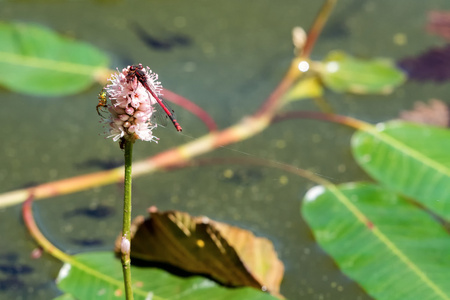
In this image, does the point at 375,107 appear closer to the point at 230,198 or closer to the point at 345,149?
the point at 345,149

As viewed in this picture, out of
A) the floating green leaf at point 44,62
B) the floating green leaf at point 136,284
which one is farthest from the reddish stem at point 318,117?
the floating green leaf at point 136,284

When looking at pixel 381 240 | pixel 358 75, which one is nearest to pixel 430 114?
pixel 358 75

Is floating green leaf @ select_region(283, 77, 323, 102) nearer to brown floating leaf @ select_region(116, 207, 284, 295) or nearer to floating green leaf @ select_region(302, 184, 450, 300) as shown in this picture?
floating green leaf @ select_region(302, 184, 450, 300)

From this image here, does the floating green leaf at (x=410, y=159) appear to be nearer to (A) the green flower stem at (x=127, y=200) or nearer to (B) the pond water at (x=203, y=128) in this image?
(B) the pond water at (x=203, y=128)

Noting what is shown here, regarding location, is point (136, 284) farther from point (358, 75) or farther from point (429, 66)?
point (429, 66)

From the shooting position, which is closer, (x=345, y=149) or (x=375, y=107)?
(x=345, y=149)

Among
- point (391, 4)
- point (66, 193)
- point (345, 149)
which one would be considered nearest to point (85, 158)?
point (66, 193)

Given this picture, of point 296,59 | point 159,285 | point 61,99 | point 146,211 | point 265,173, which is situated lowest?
point 159,285
